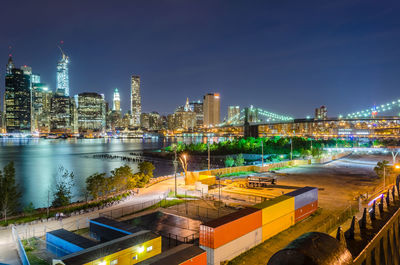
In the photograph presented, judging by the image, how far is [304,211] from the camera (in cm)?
1739

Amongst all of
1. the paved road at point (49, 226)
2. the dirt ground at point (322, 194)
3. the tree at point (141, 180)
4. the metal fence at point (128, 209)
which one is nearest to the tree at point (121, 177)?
the tree at point (141, 180)

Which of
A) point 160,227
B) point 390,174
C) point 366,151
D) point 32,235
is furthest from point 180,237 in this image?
point 366,151

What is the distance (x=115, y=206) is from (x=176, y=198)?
14.7 ft

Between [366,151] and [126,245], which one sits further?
[366,151]

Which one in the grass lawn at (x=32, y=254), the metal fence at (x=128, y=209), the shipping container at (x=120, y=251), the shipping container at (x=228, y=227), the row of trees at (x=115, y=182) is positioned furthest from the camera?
the row of trees at (x=115, y=182)

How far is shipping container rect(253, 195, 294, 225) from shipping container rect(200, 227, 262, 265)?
0.81m

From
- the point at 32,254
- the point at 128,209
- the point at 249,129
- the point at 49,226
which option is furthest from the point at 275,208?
the point at 249,129

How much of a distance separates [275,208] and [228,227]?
385 cm

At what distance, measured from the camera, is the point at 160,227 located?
16016 mm

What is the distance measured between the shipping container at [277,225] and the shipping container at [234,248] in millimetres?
466

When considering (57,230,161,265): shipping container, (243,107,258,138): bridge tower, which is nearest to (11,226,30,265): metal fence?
(57,230,161,265): shipping container

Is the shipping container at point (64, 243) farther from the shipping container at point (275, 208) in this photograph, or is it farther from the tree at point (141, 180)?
the tree at point (141, 180)

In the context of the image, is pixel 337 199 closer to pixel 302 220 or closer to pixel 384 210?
pixel 302 220

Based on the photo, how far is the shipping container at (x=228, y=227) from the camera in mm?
11484
